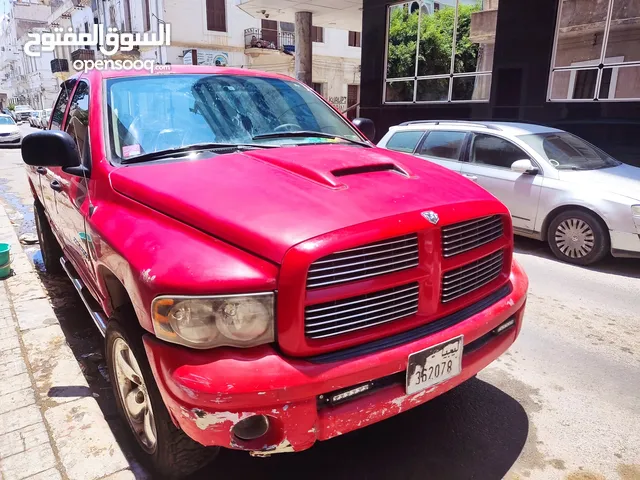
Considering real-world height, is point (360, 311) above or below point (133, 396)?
above

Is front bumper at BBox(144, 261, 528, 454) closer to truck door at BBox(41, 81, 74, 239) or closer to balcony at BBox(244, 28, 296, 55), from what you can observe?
truck door at BBox(41, 81, 74, 239)

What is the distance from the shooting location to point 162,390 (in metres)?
1.87

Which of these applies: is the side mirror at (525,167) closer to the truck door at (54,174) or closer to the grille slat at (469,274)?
the grille slat at (469,274)

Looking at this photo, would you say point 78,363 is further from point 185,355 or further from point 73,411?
point 185,355

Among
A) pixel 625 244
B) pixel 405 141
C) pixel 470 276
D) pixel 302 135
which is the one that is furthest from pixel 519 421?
pixel 405 141

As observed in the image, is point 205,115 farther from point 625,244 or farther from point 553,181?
point 625,244

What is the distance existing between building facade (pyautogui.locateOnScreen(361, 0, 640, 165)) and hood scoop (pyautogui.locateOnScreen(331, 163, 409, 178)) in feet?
28.7

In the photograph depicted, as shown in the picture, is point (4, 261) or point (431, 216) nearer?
point (431, 216)

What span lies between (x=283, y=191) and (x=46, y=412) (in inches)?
79.6

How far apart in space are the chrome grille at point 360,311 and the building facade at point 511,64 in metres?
9.23

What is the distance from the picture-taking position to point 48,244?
5.10 metres

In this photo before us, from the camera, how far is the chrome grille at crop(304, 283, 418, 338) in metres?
1.87

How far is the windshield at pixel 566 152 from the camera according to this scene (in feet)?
20.5

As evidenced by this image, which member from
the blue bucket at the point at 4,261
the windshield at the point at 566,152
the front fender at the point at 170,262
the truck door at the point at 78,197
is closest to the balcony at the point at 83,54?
the blue bucket at the point at 4,261
